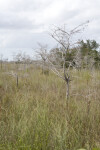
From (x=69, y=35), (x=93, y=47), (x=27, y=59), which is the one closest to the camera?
(x=69, y=35)

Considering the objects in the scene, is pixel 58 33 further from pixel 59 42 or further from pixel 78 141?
pixel 78 141

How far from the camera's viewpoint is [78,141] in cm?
250

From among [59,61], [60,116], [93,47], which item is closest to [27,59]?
[93,47]

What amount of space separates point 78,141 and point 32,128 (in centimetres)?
70

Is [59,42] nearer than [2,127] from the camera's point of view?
No

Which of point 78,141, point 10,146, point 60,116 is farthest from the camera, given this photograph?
point 60,116

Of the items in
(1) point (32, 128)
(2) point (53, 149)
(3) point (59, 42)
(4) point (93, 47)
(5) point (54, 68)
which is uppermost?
(4) point (93, 47)

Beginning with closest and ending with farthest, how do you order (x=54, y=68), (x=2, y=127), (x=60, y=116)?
(x=2, y=127) → (x=60, y=116) → (x=54, y=68)

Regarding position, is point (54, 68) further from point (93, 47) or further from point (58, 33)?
point (93, 47)

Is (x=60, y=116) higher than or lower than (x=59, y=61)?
lower

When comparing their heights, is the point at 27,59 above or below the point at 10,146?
above

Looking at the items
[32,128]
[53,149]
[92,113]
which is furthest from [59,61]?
[53,149]

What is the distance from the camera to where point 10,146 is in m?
2.17

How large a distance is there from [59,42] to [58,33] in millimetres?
225
